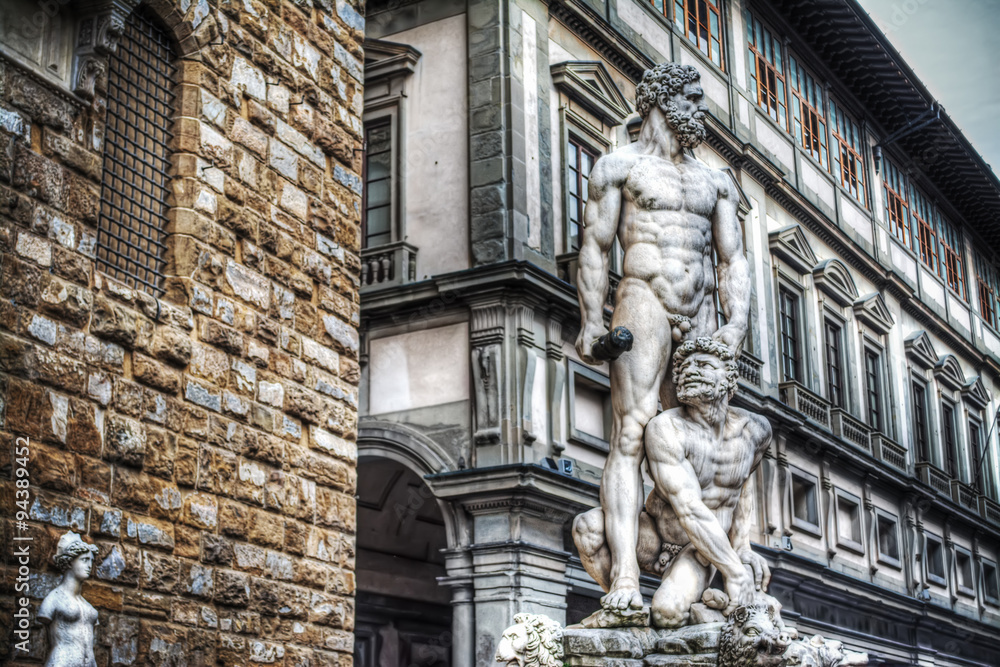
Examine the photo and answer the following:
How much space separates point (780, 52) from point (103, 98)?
69.8 feet

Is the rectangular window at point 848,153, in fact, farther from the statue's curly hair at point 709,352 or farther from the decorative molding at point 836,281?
the statue's curly hair at point 709,352

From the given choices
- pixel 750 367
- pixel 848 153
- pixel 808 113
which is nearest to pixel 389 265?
pixel 750 367

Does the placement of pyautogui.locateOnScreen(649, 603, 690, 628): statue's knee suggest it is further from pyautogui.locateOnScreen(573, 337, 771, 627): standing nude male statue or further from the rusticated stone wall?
the rusticated stone wall

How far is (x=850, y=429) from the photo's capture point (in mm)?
25062

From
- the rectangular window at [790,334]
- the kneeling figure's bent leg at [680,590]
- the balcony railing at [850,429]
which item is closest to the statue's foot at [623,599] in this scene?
the kneeling figure's bent leg at [680,590]

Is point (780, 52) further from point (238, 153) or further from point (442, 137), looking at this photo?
point (238, 153)

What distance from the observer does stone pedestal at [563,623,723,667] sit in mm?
6531

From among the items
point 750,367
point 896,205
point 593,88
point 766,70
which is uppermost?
point 766,70

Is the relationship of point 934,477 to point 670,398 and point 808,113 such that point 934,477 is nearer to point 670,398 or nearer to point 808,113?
point 808,113

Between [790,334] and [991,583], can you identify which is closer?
[790,334]

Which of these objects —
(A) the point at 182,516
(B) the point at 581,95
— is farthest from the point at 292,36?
(B) the point at 581,95

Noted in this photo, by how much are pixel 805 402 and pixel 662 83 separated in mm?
16164

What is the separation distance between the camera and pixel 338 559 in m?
8.21

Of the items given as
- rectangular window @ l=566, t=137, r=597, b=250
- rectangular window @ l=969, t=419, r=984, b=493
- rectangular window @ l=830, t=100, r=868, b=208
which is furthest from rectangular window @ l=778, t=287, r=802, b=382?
rectangular window @ l=969, t=419, r=984, b=493
